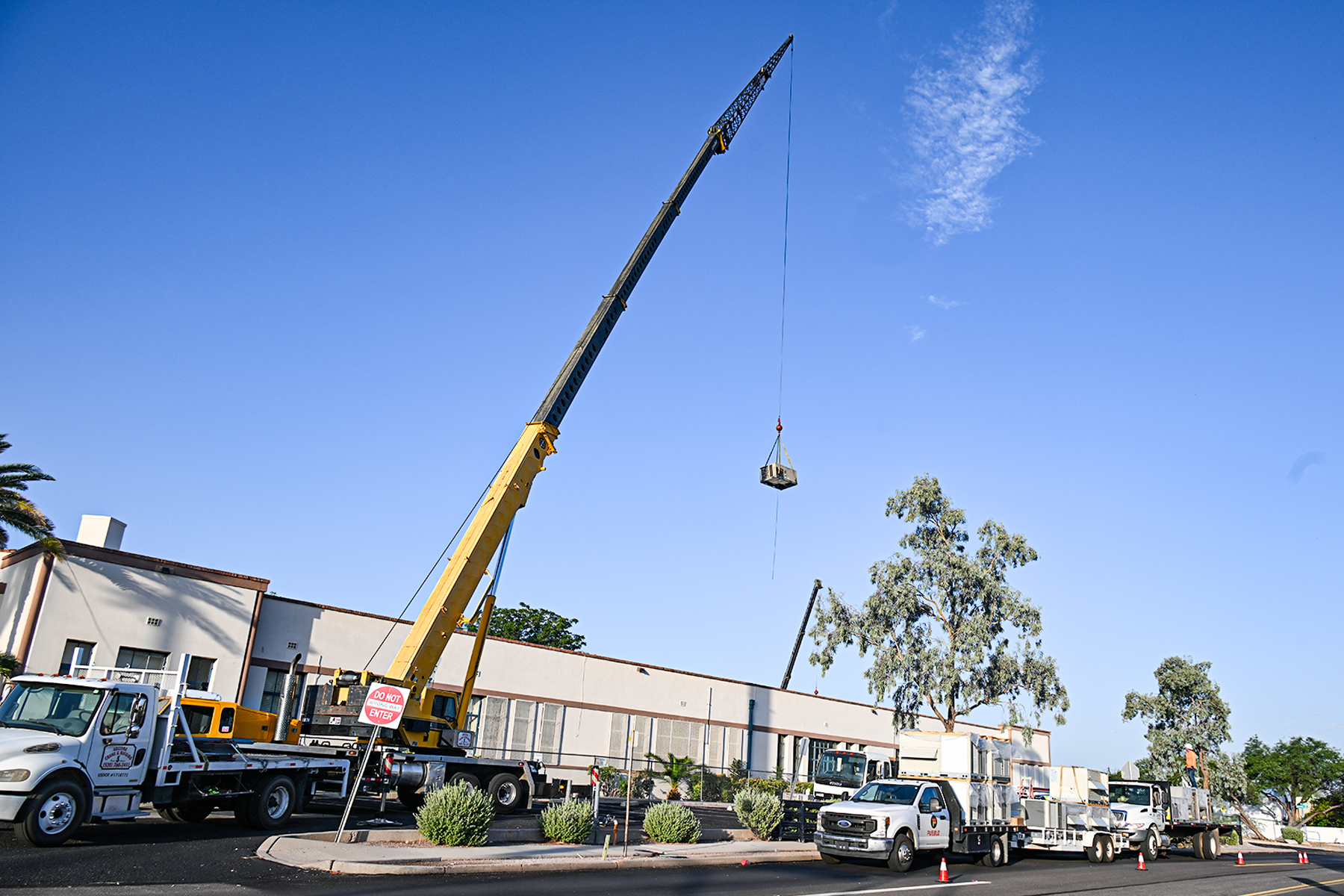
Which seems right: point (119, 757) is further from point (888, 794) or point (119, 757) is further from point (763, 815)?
point (888, 794)

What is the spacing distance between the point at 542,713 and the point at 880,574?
1781 centimetres

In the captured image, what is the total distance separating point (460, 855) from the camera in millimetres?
15438

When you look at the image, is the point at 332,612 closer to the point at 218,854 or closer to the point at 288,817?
the point at 288,817

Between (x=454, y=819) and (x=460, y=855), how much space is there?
3.18 feet

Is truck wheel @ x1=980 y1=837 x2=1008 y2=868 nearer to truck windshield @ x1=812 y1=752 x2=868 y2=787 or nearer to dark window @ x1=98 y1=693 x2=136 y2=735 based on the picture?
truck windshield @ x1=812 y1=752 x2=868 y2=787

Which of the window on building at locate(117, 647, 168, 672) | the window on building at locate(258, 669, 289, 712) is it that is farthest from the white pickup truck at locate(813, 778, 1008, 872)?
the window on building at locate(117, 647, 168, 672)

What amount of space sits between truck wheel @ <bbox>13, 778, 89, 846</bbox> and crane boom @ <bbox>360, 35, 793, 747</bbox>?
22.1ft

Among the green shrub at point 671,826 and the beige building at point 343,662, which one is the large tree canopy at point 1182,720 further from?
the green shrub at point 671,826

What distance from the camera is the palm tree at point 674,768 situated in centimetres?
3672

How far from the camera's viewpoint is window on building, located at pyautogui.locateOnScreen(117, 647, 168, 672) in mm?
27844

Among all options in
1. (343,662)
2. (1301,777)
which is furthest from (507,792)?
(1301,777)

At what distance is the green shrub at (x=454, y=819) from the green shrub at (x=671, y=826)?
15.3ft

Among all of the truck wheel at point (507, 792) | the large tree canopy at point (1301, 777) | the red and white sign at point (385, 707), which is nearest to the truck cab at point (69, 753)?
the red and white sign at point (385, 707)


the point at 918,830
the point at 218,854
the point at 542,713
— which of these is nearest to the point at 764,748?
the point at 542,713
